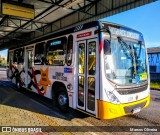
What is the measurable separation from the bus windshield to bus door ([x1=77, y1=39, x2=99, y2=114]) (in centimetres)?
47

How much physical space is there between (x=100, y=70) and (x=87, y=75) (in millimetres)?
702

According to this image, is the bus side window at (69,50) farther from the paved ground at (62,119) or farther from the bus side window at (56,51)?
the paved ground at (62,119)

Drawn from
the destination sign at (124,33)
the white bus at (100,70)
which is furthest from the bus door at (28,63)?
the destination sign at (124,33)

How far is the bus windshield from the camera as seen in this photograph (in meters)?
5.71

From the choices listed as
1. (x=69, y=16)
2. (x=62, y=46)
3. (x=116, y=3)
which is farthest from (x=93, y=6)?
(x=62, y=46)

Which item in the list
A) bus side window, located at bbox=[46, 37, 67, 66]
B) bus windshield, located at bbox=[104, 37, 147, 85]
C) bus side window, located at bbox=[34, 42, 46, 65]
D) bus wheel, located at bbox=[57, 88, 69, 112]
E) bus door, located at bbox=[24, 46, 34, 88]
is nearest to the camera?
bus windshield, located at bbox=[104, 37, 147, 85]

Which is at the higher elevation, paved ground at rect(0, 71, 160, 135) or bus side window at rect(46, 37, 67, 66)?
bus side window at rect(46, 37, 67, 66)

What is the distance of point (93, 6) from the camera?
13.4 m

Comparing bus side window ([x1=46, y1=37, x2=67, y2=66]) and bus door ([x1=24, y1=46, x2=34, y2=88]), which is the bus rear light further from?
bus door ([x1=24, y1=46, x2=34, y2=88])

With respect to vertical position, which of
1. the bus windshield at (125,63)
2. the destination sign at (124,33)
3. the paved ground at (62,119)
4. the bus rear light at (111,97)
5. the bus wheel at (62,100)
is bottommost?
the paved ground at (62,119)

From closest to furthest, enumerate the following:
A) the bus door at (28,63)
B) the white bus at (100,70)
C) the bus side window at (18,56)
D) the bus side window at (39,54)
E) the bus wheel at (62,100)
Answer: the white bus at (100,70) < the bus wheel at (62,100) < the bus side window at (39,54) < the bus door at (28,63) < the bus side window at (18,56)

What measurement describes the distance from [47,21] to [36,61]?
31.9 ft

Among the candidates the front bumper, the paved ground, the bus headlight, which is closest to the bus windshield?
the bus headlight

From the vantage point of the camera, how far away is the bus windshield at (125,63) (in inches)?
225
